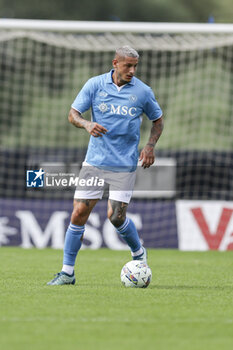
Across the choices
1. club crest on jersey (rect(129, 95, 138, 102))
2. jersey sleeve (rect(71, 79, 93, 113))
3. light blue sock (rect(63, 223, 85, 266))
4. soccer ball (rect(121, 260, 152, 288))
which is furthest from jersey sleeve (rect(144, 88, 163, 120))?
soccer ball (rect(121, 260, 152, 288))

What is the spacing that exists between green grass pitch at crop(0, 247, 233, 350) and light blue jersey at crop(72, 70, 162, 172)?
1.17 m

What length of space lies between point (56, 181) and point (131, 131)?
3.08 ft

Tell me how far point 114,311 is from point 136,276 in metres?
1.59

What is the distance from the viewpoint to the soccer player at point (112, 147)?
25.2ft

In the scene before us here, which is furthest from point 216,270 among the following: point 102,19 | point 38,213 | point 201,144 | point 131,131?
point 102,19

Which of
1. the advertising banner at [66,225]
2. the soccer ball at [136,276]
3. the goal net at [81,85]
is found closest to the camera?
the soccer ball at [136,276]

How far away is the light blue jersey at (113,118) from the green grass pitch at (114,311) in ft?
3.84

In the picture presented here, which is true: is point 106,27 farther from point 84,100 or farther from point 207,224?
point 84,100

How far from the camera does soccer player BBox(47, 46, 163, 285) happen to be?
303 inches

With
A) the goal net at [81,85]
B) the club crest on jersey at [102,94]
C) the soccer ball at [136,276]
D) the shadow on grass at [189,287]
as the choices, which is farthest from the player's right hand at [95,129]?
the goal net at [81,85]

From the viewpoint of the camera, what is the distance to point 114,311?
600 cm

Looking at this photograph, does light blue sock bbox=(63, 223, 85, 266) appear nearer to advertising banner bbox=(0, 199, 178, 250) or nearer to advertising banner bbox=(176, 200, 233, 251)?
advertising banner bbox=(0, 199, 178, 250)

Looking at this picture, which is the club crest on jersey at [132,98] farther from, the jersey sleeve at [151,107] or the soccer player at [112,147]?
the jersey sleeve at [151,107]

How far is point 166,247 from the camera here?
1320 cm
